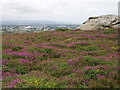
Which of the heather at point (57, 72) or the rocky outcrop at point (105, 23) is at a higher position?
the rocky outcrop at point (105, 23)

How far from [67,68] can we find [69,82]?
2801 mm

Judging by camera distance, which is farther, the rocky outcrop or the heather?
the rocky outcrop

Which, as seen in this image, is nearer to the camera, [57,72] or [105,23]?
[57,72]

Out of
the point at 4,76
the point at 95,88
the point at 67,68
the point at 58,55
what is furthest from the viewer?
the point at 58,55

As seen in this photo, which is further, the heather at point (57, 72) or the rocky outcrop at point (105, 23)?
the rocky outcrop at point (105, 23)

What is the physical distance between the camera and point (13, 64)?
12641mm

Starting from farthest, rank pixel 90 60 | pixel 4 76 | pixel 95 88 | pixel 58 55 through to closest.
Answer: pixel 58 55 → pixel 90 60 → pixel 4 76 → pixel 95 88

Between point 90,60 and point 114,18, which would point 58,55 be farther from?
point 114,18

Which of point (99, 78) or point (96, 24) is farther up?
point (96, 24)

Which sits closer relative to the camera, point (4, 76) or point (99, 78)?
point (99, 78)

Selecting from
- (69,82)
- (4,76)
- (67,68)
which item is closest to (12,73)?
(4,76)

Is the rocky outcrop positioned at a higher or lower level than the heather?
higher

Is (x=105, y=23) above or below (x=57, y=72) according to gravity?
above

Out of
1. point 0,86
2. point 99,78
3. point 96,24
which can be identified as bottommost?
point 0,86
